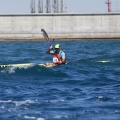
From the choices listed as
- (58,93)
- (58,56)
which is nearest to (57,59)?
(58,56)

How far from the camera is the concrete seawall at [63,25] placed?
63812mm

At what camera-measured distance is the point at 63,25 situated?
211 feet

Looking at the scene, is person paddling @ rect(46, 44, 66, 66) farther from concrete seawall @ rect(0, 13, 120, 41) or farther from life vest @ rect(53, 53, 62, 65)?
concrete seawall @ rect(0, 13, 120, 41)

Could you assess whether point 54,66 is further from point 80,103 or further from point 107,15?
point 107,15

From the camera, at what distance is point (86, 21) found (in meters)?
63.8

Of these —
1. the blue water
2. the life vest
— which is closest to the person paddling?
the life vest

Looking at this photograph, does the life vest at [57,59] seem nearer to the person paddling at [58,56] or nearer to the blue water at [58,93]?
the person paddling at [58,56]

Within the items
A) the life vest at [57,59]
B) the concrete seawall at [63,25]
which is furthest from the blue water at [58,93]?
the concrete seawall at [63,25]

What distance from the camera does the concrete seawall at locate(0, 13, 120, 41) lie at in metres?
63.8

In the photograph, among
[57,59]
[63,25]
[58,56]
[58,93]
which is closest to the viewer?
[58,93]

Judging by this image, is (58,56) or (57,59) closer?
(58,56)

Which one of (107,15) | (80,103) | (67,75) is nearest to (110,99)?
(80,103)

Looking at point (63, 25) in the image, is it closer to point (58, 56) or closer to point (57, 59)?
point (57, 59)

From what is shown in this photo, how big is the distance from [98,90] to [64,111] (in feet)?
11.9
